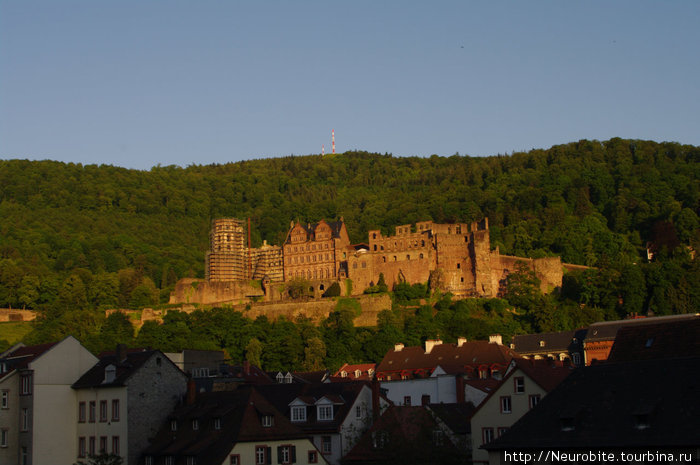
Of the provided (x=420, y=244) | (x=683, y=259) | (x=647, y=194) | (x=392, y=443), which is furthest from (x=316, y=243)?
(x=392, y=443)

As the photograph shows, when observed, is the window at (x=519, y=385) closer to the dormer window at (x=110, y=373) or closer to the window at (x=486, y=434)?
the window at (x=486, y=434)

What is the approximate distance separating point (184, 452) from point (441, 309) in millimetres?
62880

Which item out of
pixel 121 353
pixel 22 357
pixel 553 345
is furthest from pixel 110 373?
pixel 553 345

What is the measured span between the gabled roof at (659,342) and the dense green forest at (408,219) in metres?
59.2

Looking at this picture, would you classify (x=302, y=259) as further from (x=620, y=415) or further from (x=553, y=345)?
(x=620, y=415)

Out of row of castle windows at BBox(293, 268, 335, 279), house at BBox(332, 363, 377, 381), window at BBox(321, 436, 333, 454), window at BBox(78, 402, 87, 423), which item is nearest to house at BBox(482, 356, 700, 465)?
window at BBox(321, 436, 333, 454)

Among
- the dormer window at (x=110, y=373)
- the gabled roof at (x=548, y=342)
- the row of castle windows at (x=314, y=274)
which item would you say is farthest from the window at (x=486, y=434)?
the row of castle windows at (x=314, y=274)

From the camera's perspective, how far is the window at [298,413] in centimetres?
4991

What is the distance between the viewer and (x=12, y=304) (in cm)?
13025

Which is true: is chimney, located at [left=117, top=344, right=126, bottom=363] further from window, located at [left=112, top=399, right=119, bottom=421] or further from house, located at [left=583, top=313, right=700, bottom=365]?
house, located at [left=583, top=313, right=700, bottom=365]

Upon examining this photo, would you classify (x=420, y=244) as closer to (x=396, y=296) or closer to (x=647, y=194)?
(x=396, y=296)

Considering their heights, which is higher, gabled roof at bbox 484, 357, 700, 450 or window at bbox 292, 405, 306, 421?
gabled roof at bbox 484, 357, 700, 450

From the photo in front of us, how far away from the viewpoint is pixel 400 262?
11450cm

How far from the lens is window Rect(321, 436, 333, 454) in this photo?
160ft
